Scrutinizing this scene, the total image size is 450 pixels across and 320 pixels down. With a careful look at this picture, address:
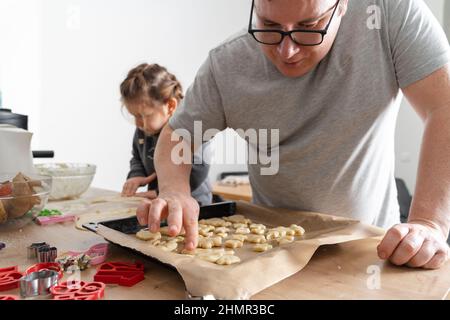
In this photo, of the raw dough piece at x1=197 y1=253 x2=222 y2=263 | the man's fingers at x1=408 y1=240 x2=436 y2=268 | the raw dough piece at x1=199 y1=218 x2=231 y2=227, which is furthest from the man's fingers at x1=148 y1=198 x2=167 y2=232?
Answer: the man's fingers at x1=408 y1=240 x2=436 y2=268

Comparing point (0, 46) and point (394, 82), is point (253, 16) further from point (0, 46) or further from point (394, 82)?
point (0, 46)

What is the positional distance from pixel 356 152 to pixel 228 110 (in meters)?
0.34

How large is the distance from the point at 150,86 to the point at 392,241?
49.2 inches

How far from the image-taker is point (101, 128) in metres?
2.59

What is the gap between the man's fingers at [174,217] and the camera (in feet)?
2.46

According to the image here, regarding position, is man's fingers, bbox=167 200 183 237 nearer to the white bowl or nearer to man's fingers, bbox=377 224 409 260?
man's fingers, bbox=377 224 409 260

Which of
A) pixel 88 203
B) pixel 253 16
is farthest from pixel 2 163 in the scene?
pixel 253 16

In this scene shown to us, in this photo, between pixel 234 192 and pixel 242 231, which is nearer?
pixel 242 231

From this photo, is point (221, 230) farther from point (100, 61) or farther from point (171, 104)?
point (100, 61)

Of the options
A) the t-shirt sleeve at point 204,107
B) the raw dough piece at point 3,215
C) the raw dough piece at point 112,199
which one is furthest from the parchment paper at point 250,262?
the raw dough piece at point 112,199

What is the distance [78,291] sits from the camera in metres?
0.59

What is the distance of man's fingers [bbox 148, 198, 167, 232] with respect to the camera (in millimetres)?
765

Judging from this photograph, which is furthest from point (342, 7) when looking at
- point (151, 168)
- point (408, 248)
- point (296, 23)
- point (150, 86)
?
point (151, 168)

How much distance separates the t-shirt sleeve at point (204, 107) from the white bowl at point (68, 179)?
1.55 ft
